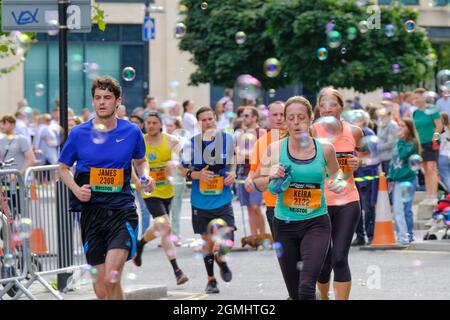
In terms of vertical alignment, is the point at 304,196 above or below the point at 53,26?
below

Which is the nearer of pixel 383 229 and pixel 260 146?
pixel 260 146

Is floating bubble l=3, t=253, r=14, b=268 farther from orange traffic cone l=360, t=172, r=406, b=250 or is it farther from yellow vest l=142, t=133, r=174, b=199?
orange traffic cone l=360, t=172, r=406, b=250

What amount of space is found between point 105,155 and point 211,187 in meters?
3.70

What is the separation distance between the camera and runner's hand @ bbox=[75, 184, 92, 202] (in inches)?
333

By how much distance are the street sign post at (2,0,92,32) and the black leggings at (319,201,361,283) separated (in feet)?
10.5

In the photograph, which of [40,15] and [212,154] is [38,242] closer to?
[40,15]

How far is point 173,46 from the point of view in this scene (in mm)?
43469

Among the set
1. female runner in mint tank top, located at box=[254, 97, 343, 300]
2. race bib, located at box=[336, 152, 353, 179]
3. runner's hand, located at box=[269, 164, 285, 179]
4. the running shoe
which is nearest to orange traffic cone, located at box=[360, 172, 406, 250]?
the running shoe

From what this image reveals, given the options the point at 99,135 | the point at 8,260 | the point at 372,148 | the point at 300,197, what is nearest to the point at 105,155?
the point at 99,135

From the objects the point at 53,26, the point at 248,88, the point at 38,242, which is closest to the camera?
the point at 38,242

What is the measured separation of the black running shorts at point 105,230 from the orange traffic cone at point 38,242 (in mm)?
2307

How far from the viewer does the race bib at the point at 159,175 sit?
44.0 ft

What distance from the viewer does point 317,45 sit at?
33656mm

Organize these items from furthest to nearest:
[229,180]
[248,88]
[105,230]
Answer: [248,88] < [229,180] < [105,230]
